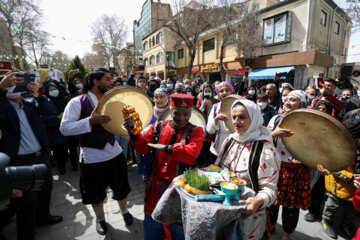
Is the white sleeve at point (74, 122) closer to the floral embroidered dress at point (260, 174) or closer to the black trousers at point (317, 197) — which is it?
the floral embroidered dress at point (260, 174)

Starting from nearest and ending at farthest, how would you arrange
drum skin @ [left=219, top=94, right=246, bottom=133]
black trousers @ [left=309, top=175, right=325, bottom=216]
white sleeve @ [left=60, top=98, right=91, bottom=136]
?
white sleeve @ [left=60, top=98, right=91, bottom=136], drum skin @ [left=219, top=94, right=246, bottom=133], black trousers @ [left=309, top=175, right=325, bottom=216]

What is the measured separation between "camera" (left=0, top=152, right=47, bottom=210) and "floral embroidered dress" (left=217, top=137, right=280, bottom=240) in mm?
1490

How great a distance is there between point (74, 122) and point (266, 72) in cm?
1744

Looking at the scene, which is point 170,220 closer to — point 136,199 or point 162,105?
point 136,199

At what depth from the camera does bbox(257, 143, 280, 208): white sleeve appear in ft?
4.91

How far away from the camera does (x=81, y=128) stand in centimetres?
224

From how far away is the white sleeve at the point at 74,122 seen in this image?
2.24 m

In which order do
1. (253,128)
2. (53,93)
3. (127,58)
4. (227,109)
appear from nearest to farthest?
(253,128), (227,109), (53,93), (127,58)

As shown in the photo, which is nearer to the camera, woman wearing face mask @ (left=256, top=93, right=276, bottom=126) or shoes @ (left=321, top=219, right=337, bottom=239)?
shoes @ (left=321, top=219, right=337, bottom=239)

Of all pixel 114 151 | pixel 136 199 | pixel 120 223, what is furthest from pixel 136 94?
pixel 136 199

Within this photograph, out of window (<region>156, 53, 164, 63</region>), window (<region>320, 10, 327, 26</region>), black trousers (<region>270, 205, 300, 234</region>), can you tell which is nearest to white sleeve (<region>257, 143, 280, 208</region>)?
black trousers (<region>270, 205, 300, 234</region>)

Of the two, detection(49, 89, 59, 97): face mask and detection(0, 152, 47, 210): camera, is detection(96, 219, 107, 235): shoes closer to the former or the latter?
detection(0, 152, 47, 210): camera

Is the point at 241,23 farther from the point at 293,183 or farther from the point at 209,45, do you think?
the point at 293,183

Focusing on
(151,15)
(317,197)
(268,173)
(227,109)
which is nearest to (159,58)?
(151,15)
